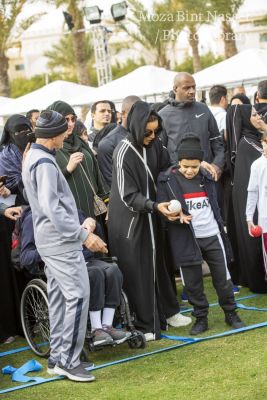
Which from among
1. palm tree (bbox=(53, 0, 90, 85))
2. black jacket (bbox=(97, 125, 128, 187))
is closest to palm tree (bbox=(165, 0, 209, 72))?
palm tree (bbox=(53, 0, 90, 85))

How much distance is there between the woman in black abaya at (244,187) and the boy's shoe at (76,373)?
2.94 m

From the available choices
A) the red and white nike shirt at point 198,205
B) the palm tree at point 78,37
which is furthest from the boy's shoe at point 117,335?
the palm tree at point 78,37

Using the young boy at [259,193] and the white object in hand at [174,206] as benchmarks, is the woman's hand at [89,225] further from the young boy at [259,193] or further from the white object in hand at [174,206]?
the young boy at [259,193]

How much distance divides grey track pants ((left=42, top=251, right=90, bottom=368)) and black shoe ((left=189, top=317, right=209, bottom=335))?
130 cm

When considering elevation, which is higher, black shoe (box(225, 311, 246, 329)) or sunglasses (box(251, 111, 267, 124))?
sunglasses (box(251, 111, 267, 124))

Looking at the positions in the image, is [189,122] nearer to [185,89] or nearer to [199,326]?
[185,89]

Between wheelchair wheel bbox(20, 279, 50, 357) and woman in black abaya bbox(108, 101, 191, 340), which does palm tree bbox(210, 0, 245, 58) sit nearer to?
woman in black abaya bbox(108, 101, 191, 340)

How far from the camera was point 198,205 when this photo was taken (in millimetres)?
7238

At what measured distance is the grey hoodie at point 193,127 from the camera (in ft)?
27.8

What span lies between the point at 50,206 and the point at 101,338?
1233 mm

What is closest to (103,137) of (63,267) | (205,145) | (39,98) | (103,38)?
(205,145)

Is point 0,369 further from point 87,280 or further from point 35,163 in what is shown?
point 35,163

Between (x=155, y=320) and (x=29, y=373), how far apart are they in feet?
3.99

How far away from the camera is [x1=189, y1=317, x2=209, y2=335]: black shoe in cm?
720
